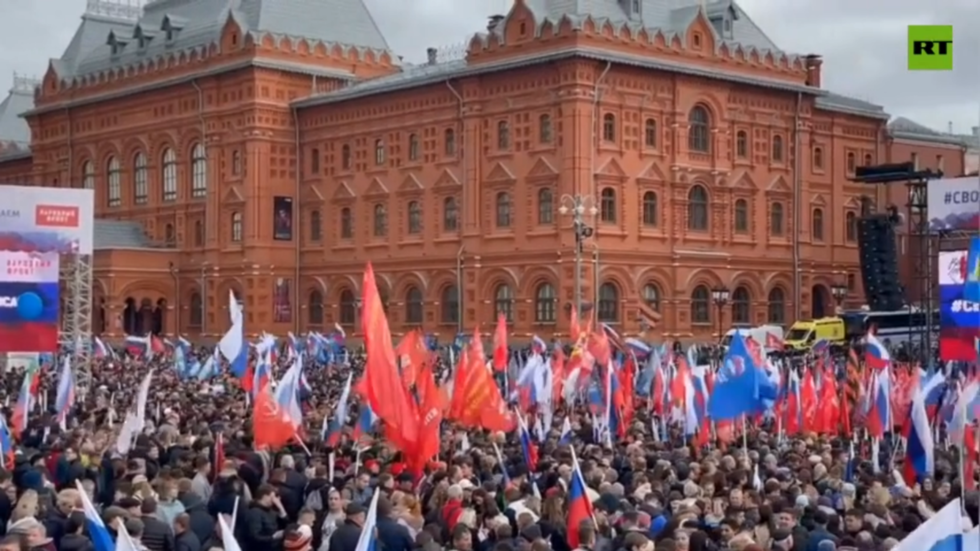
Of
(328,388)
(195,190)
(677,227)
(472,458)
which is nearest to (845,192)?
(677,227)

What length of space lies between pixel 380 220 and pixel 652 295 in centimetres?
1176

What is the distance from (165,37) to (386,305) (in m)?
17.8

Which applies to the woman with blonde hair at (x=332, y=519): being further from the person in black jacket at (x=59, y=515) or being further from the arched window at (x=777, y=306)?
the arched window at (x=777, y=306)

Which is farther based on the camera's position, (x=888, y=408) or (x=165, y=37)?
(x=165, y=37)

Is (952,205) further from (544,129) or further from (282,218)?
(282,218)

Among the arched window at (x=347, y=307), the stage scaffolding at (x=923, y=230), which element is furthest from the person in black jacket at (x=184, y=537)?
the arched window at (x=347, y=307)

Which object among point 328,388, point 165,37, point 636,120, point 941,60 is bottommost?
point 328,388

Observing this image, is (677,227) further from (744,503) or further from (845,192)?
(744,503)

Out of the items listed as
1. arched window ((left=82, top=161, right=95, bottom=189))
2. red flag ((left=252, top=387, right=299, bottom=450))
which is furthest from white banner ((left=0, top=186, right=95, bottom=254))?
arched window ((left=82, top=161, right=95, bottom=189))

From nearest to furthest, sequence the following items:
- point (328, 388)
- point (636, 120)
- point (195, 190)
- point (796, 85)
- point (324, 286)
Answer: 1. point (328, 388)
2. point (636, 120)
3. point (796, 85)
4. point (324, 286)
5. point (195, 190)

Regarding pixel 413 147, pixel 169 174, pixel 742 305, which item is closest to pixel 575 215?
pixel 742 305

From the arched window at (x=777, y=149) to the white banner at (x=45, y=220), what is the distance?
3040 centimetres

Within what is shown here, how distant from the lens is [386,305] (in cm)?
5503

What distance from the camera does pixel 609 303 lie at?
48.8m
